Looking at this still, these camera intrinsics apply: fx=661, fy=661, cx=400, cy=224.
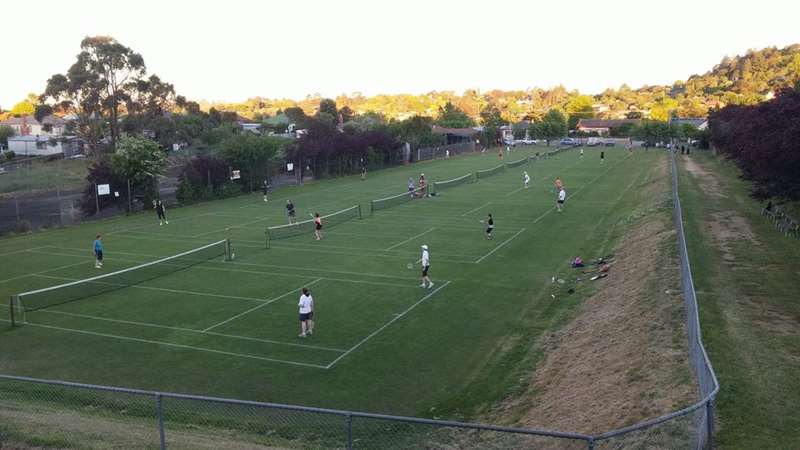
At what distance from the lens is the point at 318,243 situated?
123 ft

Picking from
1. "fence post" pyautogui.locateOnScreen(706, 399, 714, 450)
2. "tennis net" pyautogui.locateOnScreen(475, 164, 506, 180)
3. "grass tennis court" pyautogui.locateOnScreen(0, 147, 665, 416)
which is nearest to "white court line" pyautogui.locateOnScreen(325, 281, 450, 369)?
"grass tennis court" pyautogui.locateOnScreen(0, 147, 665, 416)

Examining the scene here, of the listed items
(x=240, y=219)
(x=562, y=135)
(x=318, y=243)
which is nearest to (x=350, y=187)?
(x=240, y=219)

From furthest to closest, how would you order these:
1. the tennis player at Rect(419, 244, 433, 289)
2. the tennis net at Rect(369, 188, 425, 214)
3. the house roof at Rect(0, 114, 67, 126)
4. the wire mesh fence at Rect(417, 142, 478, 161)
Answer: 1. the house roof at Rect(0, 114, 67, 126)
2. the wire mesh fence at Rect(417, 142, 478, 161)
3. the tennis net at Rect(369, 188, 425, 214)
4. the tennis player at Rect(419, 244, 433, 289)

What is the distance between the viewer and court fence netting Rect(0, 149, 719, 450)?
11.1m

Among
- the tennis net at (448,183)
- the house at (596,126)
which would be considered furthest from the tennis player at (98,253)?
the house at (596,126)

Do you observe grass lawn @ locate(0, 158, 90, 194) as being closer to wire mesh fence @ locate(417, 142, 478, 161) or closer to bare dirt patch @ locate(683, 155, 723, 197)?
wire mesh fence @ locate(417, 142, 478, 161)

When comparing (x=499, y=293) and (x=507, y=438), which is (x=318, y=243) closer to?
(x=499, y=293)

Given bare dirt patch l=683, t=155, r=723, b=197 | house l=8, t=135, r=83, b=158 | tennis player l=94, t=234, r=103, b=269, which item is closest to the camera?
tennis player l=94, t=234, r=103, b=269

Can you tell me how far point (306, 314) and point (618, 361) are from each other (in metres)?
9.55

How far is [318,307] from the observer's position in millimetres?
24906

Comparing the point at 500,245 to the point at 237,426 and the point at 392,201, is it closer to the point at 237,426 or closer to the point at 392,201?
the point at 392,201

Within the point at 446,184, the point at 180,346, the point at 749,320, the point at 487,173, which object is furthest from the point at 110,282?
the point at 487,173

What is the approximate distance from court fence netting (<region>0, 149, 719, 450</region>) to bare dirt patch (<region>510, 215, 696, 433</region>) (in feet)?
2.89

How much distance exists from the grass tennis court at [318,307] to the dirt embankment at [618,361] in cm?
104
